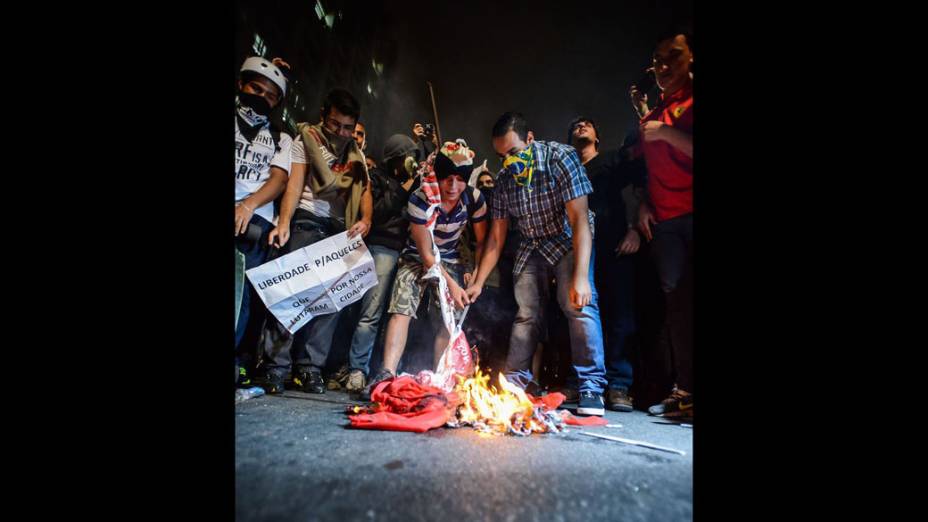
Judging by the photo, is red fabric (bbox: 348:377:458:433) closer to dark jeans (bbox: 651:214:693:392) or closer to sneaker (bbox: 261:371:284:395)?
sneaker (bbox: 261:371:284:395)

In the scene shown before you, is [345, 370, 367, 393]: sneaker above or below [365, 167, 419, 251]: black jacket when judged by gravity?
below

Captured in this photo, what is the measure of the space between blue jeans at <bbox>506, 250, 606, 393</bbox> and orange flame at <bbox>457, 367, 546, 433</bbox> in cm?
38

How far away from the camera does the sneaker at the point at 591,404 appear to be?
2496 mm

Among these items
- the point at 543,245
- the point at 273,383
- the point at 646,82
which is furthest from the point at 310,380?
the point at 646,82

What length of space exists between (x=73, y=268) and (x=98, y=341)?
0.26m

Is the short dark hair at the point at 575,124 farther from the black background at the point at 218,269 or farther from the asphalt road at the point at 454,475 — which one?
the asphalt road at the point at 454,475

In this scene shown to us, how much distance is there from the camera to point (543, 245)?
2961 mm

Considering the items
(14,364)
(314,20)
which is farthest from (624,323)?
(314,20)

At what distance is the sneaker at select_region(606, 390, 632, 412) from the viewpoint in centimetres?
267

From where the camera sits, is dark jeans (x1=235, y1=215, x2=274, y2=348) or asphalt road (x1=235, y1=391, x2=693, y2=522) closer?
asphalt road (x1=235, y1=391, x2=693, y2=522)

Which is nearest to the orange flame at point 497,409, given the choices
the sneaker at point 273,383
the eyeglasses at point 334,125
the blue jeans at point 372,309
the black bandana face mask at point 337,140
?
the blue jeans at point 372,309

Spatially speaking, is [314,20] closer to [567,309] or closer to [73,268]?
[73,268]

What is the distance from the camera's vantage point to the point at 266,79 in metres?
2.80

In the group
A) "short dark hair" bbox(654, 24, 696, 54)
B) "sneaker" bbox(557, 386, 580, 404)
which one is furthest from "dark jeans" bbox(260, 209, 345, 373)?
"short dark hair" bbox(654, 24, 696, 54)
